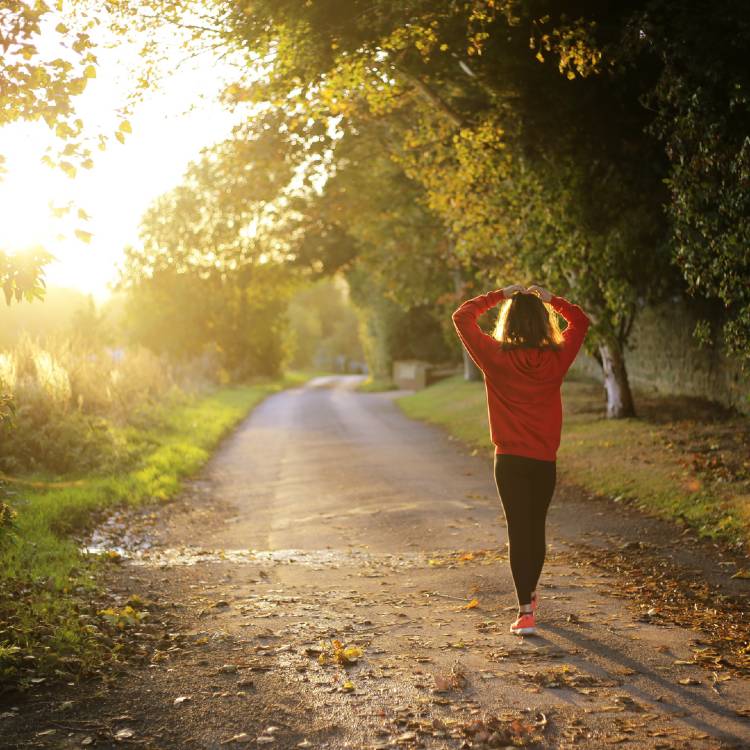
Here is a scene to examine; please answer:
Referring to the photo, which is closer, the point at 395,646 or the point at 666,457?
the point at 395,646

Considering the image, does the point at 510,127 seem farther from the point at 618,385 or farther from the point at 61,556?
the point at 61,556

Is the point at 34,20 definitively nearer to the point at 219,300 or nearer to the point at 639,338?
the point at 639,338

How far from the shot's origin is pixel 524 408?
6.45m

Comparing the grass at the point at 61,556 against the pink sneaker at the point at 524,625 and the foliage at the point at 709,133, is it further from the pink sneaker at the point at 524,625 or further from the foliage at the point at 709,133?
the foliage at the point at 709,133

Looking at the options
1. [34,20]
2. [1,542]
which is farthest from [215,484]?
[34,20]

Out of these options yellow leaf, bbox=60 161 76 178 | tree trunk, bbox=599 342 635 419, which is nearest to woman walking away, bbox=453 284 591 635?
yellow leaf, bbox=60 161 76 178

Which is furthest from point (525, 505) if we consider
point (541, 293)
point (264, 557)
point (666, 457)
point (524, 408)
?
point (666, 457)

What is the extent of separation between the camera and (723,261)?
11.5m

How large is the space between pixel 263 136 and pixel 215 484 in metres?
9.86

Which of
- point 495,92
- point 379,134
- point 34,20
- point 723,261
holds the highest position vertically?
point 379,134

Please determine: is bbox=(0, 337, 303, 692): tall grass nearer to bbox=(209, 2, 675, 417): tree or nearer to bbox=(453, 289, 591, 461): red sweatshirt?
bbox=(453, 289, 591, 461): red sweatshirt

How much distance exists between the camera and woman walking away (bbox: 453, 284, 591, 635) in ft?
21.0

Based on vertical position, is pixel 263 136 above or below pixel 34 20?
above

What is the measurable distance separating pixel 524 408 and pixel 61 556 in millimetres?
4819
